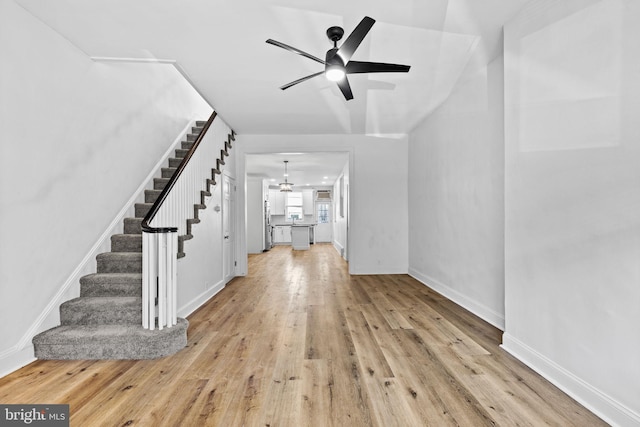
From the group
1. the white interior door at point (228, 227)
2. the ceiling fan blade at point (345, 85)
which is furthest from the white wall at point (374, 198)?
the ceiling fan blade at point (345, 85)

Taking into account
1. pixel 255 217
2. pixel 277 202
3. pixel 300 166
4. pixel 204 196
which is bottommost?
pixel 255 217

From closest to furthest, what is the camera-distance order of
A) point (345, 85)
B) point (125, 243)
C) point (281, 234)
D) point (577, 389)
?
point (577, 389)
point (345, 85)
point (125, 243)
point (281, 234)

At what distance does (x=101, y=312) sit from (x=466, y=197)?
13.6 ft

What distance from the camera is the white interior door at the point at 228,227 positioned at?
5168 millimetres

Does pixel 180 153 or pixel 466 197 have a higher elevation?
pixel 180 153

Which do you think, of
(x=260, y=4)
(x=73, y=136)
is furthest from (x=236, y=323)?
(x=260, y=4)

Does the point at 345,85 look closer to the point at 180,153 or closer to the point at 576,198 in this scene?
the point at 576,198

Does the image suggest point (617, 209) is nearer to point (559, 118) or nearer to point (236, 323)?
point (559, 118)

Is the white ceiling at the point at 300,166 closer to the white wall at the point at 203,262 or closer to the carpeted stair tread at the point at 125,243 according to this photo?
the white wall at the point at 203,262

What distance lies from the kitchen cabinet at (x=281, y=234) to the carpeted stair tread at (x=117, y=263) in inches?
392

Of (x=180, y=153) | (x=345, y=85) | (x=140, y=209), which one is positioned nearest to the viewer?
(x=345, y=85)

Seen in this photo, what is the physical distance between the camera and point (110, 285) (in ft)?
9.86

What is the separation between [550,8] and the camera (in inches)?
85.8

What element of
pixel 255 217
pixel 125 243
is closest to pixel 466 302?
pixel 125 243
